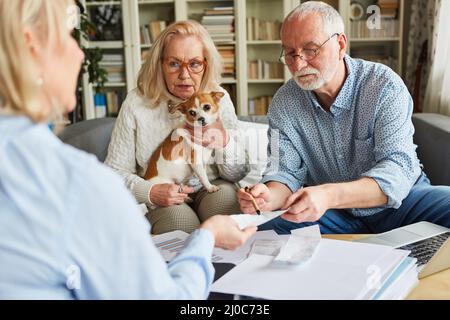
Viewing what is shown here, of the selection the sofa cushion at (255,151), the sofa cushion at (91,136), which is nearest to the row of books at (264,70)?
the sofa cushion at (91,136)

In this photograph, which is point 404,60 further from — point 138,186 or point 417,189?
point 138,186

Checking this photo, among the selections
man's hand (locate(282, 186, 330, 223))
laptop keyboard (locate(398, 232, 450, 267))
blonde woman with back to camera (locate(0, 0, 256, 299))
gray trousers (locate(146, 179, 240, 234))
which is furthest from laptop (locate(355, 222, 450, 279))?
gray trousers (locate(146, 179, 240, 234))

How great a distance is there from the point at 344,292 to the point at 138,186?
1.01 metres

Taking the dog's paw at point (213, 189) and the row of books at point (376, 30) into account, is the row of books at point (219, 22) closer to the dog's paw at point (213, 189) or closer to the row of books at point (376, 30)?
the row of books at point (376, 30)

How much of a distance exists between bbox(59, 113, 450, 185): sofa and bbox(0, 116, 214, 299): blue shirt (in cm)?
120

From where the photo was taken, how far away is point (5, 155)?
550mm

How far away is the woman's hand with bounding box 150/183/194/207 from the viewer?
1633 millimetres

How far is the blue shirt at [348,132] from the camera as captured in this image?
1.42 metres

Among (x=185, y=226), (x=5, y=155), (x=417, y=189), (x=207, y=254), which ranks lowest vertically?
(x=185, y=226)

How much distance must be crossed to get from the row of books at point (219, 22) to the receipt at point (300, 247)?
3.30 meters

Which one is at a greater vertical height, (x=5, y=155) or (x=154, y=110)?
(x=5, y=155)

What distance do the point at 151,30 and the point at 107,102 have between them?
2.41 feet

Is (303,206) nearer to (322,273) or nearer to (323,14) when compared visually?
(322,273)

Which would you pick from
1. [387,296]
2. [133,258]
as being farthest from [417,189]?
[133,258]
